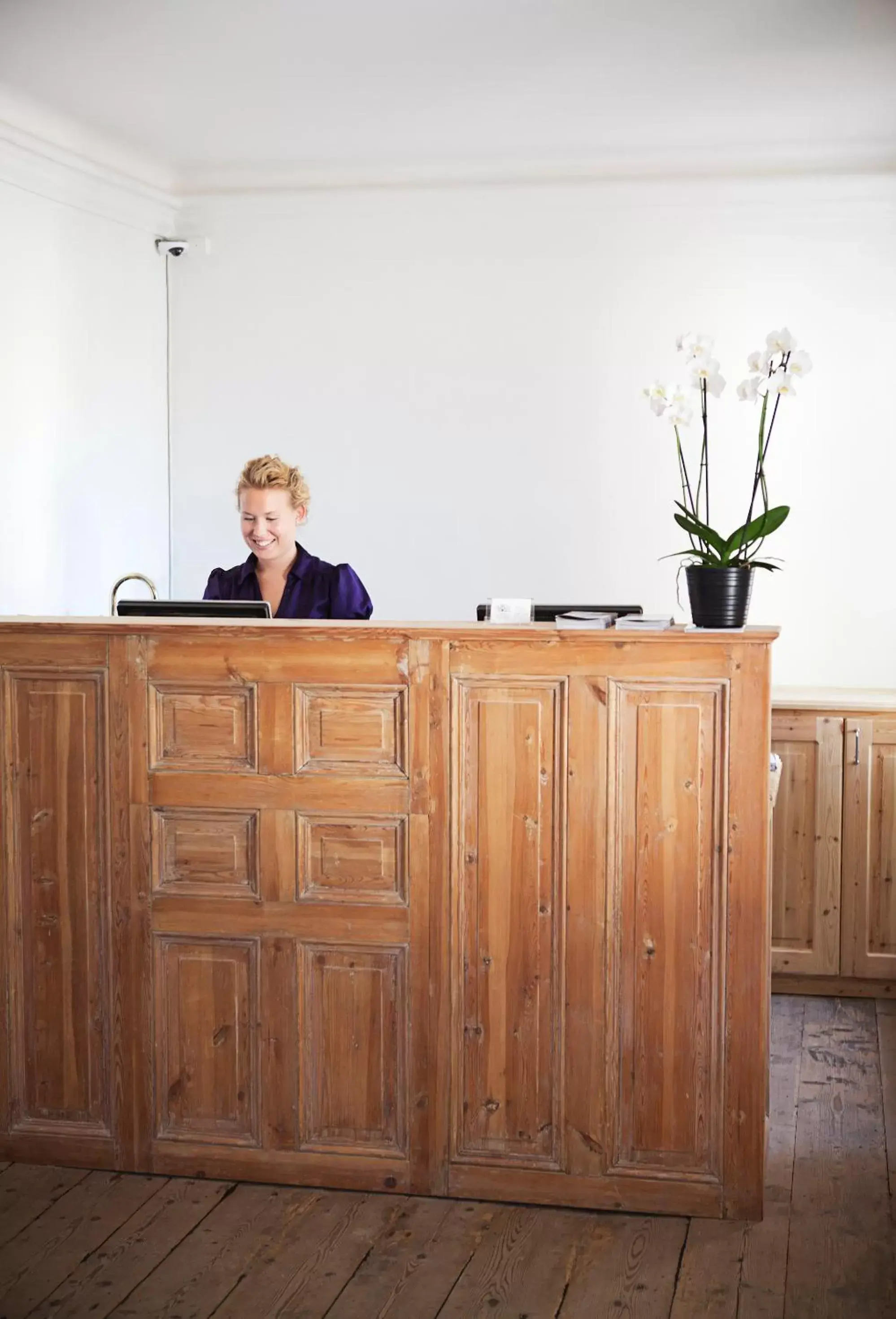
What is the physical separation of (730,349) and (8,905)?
3.58m

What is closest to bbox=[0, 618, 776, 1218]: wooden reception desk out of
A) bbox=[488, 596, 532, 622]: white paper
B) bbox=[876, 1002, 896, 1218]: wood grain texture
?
bbox=[488, 596, 532, 622]: white paper

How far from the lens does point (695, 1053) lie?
3057 mm

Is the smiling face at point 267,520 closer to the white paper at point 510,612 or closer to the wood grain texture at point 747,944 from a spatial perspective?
the white paper at point 510,612

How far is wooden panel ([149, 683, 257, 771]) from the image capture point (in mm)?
3178

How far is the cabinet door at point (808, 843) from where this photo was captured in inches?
186

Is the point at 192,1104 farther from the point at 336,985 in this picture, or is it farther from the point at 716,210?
the point at 716,210

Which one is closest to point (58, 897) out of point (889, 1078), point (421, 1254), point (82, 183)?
point (421, 1254)

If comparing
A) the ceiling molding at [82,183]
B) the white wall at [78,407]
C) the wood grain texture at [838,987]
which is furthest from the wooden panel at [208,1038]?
the ceiling molding at [82,183]

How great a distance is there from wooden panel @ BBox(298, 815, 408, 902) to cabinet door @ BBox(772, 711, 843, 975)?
2.00 m

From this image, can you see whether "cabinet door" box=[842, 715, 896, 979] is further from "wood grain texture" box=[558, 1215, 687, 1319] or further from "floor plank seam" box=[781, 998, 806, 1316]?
"wood grain texture" box=[558, 1215, 687, 1319]

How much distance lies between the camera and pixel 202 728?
3.20 meters

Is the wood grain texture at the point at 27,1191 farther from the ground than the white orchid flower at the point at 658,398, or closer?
closer

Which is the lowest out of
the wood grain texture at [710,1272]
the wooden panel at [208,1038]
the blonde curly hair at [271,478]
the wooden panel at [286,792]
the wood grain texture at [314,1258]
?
the wood grain texture at [710,1272]

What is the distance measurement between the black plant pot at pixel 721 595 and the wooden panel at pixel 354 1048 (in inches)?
40.1
